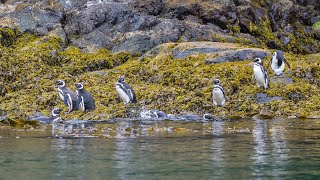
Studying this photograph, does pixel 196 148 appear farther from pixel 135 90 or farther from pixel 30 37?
pixel 30 37

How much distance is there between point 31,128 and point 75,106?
4389mm

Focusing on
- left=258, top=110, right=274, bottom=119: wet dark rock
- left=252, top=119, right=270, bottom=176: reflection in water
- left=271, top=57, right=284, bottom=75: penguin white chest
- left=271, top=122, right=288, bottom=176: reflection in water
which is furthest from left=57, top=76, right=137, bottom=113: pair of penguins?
left=271, top=122, right=288, bottom=176: reflection in water

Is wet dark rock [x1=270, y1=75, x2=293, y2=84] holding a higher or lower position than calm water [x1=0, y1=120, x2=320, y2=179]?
higher

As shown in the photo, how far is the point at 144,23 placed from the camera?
79.4 feet

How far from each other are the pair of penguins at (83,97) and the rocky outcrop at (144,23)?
5478mm

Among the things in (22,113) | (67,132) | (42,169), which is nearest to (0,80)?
(22,113)

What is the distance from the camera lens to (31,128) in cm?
1248

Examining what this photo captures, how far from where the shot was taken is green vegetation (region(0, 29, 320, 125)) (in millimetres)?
16859

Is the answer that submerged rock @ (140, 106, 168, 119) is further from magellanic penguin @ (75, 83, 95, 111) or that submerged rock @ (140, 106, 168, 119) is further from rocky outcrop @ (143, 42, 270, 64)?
rocky outcrop @ (143, 42, 270, 64)

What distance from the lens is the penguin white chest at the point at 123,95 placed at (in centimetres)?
1692

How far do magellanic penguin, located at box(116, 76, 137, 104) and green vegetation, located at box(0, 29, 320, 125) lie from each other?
0.73ft

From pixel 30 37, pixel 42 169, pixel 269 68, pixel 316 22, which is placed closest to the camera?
pixel 42 169

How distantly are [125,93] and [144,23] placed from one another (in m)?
7.53

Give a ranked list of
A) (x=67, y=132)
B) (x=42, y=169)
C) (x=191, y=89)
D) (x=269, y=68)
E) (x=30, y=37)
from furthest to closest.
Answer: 1. (x=30, y=37)
2. (x=269, y=68)
3. (x=191, y=89)
4. (x=67, y=132)
5. (x=42, y=169)
